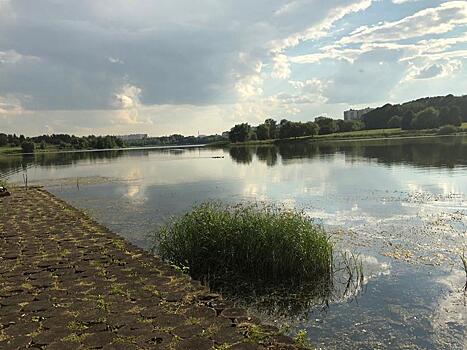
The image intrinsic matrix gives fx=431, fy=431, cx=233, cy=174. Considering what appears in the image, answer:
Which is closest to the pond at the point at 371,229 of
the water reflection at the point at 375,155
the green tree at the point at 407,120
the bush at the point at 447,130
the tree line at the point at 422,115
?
the water reflection at the point at 375,155

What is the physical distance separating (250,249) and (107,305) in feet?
15.1

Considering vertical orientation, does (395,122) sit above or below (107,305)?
above

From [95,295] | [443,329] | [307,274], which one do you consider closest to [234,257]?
[307,274]

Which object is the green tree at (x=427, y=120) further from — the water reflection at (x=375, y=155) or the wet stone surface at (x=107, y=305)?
the wet stone surface at (x=107, y=305)

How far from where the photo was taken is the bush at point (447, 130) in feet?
362

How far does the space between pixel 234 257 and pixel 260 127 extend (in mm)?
145573

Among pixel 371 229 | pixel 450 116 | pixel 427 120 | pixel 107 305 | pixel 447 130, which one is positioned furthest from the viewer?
pixel 427 120

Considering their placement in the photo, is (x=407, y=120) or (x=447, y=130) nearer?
(x=447, y=130)

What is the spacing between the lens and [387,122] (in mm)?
145875

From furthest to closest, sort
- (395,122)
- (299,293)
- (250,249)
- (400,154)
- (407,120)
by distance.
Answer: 1. (395,122)
2. (407,120)
3. (400,154)
4. (250,249)
5. (299,293)

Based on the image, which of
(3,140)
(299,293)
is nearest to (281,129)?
(3,140)

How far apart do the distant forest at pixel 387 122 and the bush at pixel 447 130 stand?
1.14ft

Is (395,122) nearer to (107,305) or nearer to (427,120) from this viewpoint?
(427,120)

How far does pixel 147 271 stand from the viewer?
9.70 meters
